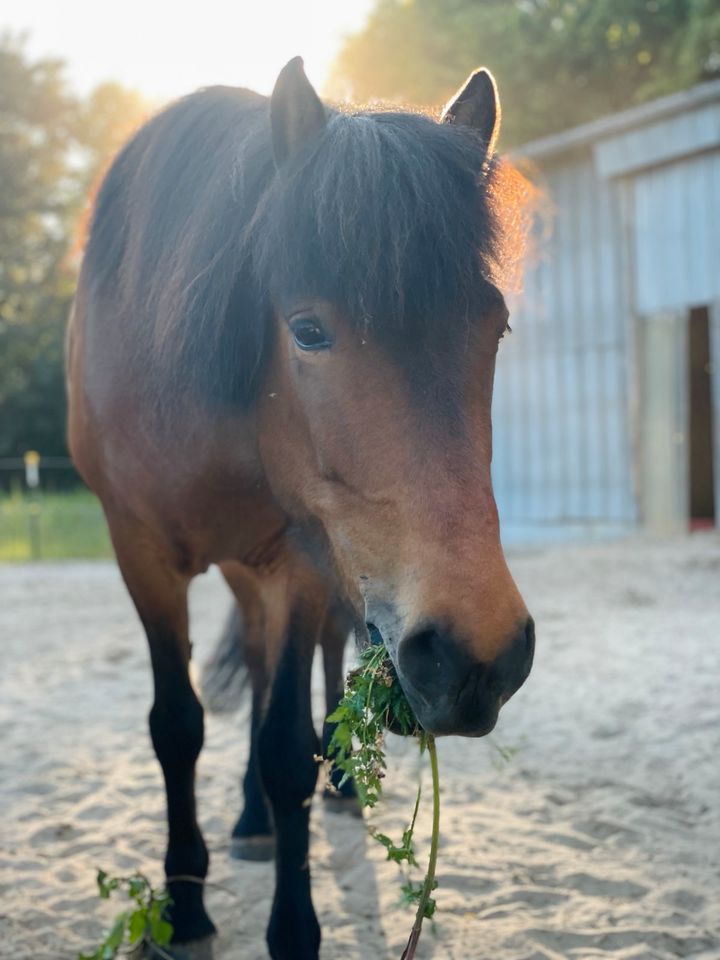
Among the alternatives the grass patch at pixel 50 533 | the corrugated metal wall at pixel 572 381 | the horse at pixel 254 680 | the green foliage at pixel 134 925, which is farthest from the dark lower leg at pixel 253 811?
the grass patch at pixel 50 533

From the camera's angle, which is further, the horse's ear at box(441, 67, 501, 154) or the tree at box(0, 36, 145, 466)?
the tree at box(0, 36, 145, 466)

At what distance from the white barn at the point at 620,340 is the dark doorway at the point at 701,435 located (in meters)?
0.02

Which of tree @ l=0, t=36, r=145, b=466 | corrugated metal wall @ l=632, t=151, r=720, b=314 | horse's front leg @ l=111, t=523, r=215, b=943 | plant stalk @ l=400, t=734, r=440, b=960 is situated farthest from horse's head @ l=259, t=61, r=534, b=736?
tree @ l=0, t=36, r=145, b=466

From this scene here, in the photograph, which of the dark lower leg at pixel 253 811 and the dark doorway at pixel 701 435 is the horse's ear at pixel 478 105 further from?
the dark doorway at pixel 701 435

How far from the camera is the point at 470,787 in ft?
13.1

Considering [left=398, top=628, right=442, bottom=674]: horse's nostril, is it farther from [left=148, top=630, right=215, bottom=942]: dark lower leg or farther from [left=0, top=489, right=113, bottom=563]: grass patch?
[left=0, top=489, right=113, bottom=563]: grass patch

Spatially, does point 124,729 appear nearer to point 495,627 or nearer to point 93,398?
point 93,398

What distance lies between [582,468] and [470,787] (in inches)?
341

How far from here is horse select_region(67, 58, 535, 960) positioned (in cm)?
179

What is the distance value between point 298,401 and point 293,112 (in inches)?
23.5

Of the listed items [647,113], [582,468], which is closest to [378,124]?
[647,113]

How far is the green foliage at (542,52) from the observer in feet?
59.7

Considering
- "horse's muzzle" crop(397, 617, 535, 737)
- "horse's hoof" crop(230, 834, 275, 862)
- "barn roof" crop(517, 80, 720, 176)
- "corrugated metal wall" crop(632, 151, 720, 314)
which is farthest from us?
"corrugated metal wall" crop(632, 151, 720, 314)

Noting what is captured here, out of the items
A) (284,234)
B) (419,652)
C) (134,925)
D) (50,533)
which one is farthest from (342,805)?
(50,533)
